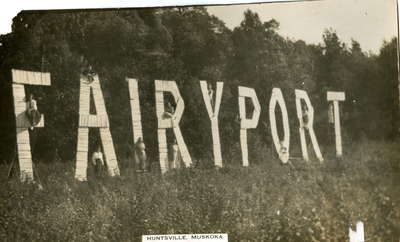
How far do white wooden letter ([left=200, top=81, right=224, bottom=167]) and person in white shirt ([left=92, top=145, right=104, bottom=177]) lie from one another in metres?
1.03

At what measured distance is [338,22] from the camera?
4.19m

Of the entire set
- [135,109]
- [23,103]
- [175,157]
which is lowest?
[175,157]

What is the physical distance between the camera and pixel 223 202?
4.13m

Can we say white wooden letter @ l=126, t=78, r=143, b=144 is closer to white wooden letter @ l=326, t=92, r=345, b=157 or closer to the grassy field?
the grassy field

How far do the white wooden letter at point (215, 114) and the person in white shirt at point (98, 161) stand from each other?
1033 mm

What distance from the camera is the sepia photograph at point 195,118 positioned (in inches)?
162

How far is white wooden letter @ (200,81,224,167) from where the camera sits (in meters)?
4.20

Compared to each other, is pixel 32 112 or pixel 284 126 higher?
pixel 32 112

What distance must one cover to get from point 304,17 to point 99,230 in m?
2.66

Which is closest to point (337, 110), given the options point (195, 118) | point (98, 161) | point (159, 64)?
point (195, 118)

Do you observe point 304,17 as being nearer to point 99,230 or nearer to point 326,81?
point 326,81

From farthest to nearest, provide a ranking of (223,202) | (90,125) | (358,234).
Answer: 1. (90,125)
2. (223,202)
3. (358,234)

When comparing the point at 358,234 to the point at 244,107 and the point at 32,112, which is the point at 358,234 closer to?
the point at 244,107

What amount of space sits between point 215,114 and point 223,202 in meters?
0.80
